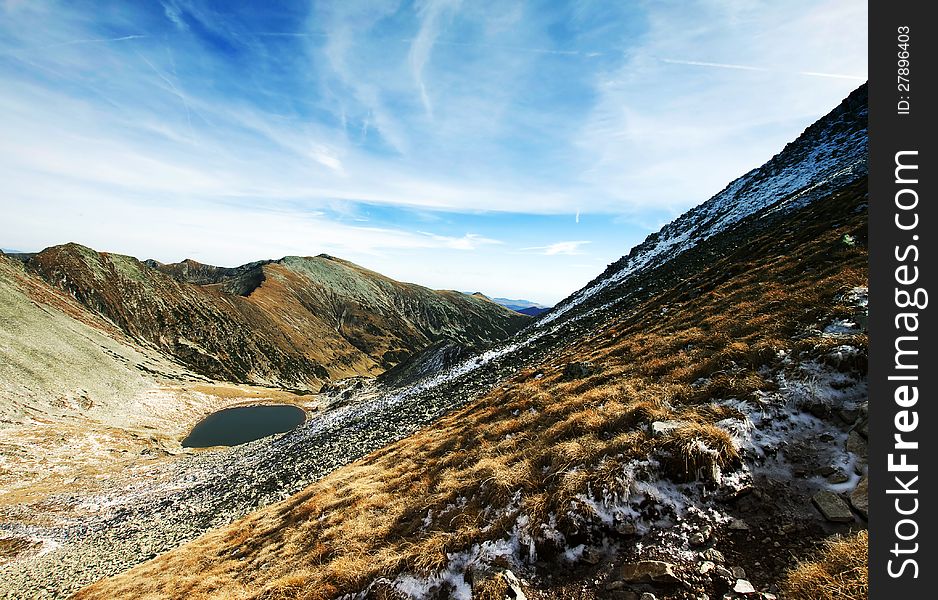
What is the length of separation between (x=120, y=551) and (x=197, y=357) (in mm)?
127272

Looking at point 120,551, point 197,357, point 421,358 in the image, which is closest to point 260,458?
point 120,551

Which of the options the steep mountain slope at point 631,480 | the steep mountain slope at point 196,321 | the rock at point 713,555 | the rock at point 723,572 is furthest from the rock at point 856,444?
the steep mountain slope at point 196,321

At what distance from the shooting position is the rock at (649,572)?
5.62 m

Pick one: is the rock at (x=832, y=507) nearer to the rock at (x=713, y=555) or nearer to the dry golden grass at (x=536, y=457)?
the dry golden grass at (x=536, y=457)

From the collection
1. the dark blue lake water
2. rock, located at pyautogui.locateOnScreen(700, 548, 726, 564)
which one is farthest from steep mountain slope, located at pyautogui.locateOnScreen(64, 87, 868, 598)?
the dark blue lake water

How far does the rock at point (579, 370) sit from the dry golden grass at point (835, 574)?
12454 mm

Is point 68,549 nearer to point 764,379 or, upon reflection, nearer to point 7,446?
point 7,446

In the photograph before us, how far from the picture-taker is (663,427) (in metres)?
8.73

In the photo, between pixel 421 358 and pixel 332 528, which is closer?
pixel 332 528

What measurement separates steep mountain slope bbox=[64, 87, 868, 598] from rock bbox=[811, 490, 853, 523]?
0.11ft

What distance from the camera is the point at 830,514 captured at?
18.6 feet

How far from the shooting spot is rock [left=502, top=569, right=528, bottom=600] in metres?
6.34

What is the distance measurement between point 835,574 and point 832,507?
1540mm

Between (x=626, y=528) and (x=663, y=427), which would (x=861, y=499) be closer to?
(x=663, y=427)
